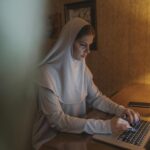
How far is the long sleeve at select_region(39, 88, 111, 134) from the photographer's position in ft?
3.65

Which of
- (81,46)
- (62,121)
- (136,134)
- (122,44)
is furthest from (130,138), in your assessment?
(122,44)

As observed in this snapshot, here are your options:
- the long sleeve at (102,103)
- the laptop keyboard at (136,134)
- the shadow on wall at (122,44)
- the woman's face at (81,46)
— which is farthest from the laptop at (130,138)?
the shadow on wall at (122,44)

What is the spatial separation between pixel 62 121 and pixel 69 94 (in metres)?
0.22

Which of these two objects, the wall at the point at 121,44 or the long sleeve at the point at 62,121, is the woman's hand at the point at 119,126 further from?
the wall at the point at 121,44

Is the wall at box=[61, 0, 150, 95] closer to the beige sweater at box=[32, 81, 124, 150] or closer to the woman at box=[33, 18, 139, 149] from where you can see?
the woman at box=[33, 18, 139, 149]

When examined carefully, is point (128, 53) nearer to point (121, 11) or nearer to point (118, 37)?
point (118, 37)

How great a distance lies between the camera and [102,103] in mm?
1459

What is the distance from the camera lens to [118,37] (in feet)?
7.09

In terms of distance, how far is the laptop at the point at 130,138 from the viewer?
98 cm

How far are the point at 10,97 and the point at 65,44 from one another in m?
0.79

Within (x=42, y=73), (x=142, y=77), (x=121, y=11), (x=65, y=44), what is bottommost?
(x=142, y=77)

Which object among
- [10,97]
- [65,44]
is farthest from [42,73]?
[10,97]

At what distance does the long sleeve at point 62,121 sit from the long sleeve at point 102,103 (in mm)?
248

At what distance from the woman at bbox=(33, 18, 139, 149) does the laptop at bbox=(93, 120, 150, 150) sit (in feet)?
0.10
